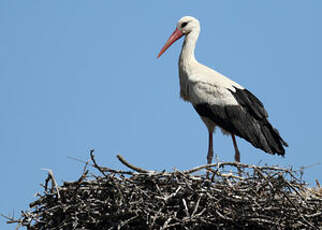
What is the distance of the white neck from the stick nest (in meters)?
3.43

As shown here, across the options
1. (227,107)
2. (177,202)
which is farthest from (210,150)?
(177,202)

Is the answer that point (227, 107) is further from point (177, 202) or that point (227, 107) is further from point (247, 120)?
point (177, 202)

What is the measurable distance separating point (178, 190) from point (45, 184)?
130cm

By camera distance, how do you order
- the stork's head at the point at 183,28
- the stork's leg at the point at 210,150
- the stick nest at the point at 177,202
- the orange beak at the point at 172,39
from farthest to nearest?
the orange beak at the point at 172,39 < the stork's head at the point at 183,28 < the stork's leg at the point at 210,150 < the stick nest at the point at 177,202

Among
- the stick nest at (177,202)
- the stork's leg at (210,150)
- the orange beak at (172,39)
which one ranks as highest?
the orange beak at (172,39)

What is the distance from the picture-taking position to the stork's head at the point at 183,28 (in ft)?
32.7

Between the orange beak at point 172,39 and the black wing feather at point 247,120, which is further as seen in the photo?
the orange beak at point 172,39

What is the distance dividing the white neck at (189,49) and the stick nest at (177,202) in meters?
3.43

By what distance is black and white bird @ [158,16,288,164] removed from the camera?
872 cm

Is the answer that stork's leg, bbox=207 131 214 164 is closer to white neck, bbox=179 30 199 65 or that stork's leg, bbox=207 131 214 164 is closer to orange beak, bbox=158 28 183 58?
white neck, bbox=179 30 199 65

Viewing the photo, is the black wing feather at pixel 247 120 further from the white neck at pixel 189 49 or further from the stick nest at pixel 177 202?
the stick nest at pixel 177 202

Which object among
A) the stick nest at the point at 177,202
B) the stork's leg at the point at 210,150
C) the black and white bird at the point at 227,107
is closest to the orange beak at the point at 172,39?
the black and white bird at the point at 227,107

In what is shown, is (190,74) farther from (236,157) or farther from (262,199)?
(262,199)

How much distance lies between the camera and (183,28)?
32.9 feet
